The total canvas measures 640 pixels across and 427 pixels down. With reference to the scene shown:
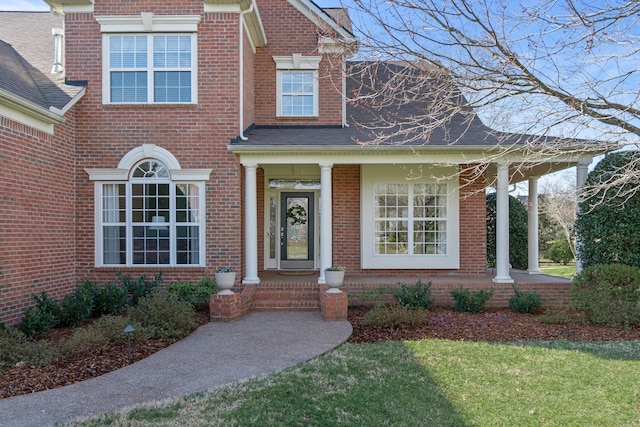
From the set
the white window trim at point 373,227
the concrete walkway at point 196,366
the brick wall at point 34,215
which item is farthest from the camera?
the white window trim at point 373,227

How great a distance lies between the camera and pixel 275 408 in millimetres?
4223

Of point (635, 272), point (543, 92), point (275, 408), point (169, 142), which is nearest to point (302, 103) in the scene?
point (169, 142)

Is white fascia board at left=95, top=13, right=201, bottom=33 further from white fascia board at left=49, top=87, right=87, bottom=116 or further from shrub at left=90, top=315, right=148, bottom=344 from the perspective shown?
shrub at left=90, top=315, right=148, bottom=344

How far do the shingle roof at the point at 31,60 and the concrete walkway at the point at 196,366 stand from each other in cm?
499

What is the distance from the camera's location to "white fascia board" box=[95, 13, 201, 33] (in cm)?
954

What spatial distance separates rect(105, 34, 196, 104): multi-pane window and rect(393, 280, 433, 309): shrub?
5.85m

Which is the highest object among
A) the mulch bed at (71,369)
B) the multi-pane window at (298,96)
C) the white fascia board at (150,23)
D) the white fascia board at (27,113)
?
the white fascia board at (150,23)

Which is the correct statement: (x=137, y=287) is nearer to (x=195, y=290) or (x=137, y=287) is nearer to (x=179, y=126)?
(x=195, y=290)

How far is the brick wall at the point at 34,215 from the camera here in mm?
7379

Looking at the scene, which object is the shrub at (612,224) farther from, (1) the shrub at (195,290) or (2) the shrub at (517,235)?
(1) the shrub at (195,290)

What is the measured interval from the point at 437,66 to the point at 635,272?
547 centimetres

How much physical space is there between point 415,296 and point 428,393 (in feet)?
14.0

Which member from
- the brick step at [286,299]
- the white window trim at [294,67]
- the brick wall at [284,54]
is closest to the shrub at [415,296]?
the brick step at [286,299]

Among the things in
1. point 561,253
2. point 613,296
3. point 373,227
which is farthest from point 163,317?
point 561,253
